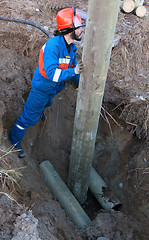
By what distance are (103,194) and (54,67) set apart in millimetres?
2092

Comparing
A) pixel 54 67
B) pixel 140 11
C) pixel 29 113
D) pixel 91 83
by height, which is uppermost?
pixel 140 11

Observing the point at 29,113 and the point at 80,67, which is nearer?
the point at 80,67

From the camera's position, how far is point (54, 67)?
8.31ft

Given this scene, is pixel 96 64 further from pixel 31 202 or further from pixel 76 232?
pixel 76 232

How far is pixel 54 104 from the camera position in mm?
4012

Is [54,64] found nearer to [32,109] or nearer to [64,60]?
[64,60]

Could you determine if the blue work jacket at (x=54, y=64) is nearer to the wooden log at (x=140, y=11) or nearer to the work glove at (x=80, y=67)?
the work glove at (x=80, y=67)

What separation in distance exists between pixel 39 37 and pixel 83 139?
198 centimetres

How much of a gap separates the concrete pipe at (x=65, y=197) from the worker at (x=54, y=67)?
1.57 feet

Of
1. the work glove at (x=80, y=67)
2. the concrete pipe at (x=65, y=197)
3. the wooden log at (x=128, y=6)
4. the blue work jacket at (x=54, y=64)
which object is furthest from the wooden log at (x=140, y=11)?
the concrete pipe at (x=65, y=197)

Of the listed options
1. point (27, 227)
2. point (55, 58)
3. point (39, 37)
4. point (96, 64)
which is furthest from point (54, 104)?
point (27, 227)

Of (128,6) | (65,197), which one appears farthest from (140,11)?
(65,197)

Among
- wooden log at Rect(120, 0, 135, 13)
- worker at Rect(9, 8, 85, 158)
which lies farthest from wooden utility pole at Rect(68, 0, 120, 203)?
wooden log at Rect(120, 0, 135, 13)

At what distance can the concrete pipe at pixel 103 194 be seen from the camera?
3492 mm
